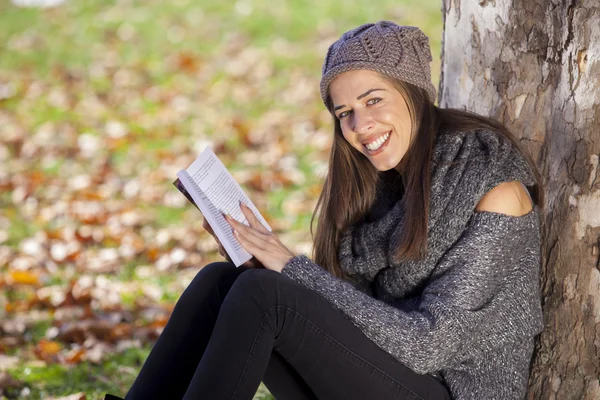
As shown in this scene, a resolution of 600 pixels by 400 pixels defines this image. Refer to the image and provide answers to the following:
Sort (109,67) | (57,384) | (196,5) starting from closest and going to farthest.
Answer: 1. (57,384)
2. (109,67)
3. (196,5)

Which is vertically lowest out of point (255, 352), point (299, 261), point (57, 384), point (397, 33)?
point (57, 384)

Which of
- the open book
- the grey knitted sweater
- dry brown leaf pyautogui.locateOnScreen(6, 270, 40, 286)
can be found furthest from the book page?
dry brown leaf pyautogui.locateOnScreen(6, 270, 40, 286)

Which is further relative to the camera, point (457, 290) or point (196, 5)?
point (196, 5)

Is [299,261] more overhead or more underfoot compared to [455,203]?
more underfoot

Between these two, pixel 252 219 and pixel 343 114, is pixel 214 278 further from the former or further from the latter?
pixel 343 114

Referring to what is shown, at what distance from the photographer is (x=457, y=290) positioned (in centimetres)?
235

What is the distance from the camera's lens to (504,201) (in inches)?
95.4

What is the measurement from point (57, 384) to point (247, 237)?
1.33m

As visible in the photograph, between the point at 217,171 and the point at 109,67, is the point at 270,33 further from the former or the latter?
the point at 217,171

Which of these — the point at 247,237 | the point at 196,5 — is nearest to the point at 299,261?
the point at 247,237

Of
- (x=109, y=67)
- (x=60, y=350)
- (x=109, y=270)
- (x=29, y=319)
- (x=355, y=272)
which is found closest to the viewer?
(x=355, y=272)

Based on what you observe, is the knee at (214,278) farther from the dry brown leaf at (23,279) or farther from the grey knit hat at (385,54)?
the dry brown leaf at (23,279)

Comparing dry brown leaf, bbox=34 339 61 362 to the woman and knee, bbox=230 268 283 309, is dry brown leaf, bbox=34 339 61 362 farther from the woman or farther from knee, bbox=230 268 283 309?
knee, bbox=230 268 283 309

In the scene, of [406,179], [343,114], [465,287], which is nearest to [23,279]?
[343,114]
